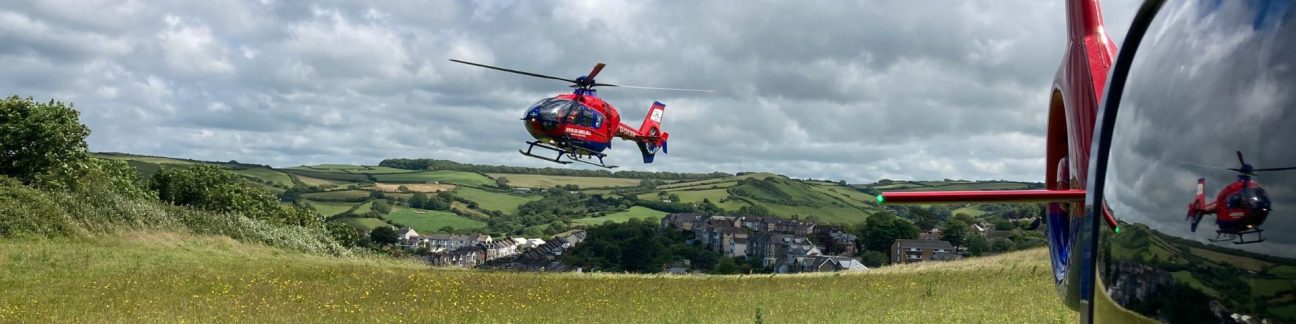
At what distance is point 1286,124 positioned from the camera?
1.32 meters

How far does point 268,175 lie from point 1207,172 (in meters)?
154

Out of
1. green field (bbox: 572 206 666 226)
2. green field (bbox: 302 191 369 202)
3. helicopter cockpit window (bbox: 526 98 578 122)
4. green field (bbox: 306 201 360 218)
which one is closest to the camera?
helicopter cockpit window (bbox: 526 98 578 122)

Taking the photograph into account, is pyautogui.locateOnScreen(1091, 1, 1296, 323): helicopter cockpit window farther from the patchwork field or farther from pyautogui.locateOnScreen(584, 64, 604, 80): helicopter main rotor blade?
the patchwork field

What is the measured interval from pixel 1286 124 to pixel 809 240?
6990cm

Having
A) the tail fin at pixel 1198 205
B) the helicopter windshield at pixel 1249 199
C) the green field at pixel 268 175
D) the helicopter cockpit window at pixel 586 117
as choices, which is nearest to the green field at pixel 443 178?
the green field at pixel 268 175

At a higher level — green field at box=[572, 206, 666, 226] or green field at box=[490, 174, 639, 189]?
green field at box=[490, 174, 639, 189]

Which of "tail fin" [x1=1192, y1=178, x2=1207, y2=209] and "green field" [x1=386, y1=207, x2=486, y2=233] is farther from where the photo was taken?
"green field" [x1=386, y1=207, x2=486, y2=233]

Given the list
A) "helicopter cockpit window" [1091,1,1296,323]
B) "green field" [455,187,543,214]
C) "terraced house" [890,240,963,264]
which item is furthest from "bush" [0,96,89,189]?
"green field" [455,187,543,214]

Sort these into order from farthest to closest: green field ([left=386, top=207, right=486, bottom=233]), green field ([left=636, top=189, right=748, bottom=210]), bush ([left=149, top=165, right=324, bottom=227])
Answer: green field ([left=636, top=189, right=748, bottom=210]) < green field ([left=386, top=207, right=486, bottom=233]) < bush ([left=149, top=165, right=324, bottom=227])

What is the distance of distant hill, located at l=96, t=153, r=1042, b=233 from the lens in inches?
4456

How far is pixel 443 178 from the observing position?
156500mm

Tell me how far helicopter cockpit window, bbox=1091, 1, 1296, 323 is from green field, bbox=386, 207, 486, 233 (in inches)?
4282

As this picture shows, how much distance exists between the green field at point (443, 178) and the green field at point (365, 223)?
45.4m

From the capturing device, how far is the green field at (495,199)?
130 m
